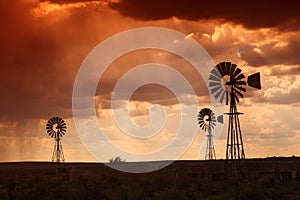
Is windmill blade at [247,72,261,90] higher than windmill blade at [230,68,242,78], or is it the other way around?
windmill blade at [230,68,242,78]

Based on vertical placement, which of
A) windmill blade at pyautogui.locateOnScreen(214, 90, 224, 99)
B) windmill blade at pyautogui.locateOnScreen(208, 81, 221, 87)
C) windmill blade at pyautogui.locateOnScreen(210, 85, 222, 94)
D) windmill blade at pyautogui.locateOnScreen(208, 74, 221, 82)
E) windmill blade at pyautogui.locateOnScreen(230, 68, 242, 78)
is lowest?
windmill blade at pyautogui.locateOnScreen(214, 90, 224, 99)

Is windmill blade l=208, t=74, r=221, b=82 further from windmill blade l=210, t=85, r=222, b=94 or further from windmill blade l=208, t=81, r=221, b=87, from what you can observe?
windmill blade l=210, t=85, r=222, b=94

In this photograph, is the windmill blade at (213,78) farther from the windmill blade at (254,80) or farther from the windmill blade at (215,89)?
the windmill blade at (254,80)

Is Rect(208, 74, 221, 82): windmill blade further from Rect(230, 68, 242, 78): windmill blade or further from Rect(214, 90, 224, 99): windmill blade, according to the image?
Rect(230, 68, 242, 78): windmill blade

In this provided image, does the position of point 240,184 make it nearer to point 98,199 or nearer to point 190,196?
point 190,196

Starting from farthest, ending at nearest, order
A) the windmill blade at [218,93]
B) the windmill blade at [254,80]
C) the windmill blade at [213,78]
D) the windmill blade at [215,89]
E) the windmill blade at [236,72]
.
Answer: the windmill blade at [213,78], the windmill blade at [218,93], the windmill blade at [215,89], the windmill blade at [236,72], the windmill blade at [254,80]

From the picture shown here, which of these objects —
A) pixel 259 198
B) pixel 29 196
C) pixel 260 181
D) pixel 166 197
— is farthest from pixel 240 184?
pixel 29 196

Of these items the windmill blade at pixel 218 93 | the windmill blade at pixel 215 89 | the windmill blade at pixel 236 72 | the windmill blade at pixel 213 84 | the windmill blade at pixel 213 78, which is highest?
the windmill blade at pixel 236 72

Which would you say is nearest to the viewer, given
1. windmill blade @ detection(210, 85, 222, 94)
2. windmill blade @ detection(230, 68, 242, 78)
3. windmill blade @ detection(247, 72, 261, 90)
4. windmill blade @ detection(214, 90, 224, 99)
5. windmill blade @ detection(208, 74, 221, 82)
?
windmill blade @ detection(247, 72, 261, 90)

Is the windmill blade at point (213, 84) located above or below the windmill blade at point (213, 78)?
below

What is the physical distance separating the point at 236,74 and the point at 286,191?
47.6ft

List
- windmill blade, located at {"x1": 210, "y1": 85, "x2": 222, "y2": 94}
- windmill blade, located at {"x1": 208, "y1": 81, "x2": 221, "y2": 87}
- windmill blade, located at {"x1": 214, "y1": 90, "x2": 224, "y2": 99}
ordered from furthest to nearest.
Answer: windmill blade, located at {"x1": 208, "y1": 81, "x2": 221, "y2": 87} < windmill blade, located at {"x1": 214, "y1": 90, "x2": 224, "y2": 99} < windmill blade, located at {"x1": 210, "y1": 85, "x2": 222, "y2": 94}

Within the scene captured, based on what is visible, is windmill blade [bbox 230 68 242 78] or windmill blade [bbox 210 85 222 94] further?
windmill blade [bbox 210 85 222 94]

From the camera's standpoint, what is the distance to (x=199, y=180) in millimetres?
59281
